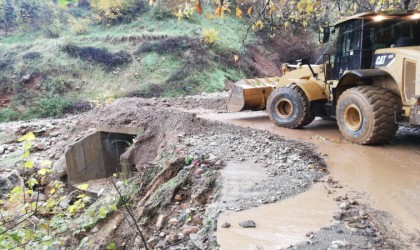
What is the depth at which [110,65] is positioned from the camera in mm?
18172

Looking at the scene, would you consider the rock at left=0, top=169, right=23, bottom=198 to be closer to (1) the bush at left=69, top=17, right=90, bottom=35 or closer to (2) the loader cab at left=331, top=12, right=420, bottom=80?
(2) the loader cab at left=331, top=12, right=420, bottom=80

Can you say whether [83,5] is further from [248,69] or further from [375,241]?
[375,241]

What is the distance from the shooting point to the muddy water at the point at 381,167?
3865mm

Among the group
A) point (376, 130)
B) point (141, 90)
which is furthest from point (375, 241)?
point (141, 90)

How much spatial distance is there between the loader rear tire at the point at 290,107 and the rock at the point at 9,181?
6.59 metres

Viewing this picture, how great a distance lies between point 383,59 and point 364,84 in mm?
630

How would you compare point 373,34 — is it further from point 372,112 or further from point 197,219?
point 197,219

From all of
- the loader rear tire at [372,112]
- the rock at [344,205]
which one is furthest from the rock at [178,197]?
the loader rear tire at [372,112]

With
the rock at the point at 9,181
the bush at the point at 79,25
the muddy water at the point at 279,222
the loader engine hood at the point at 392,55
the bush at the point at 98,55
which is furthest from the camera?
the bush at the point at 79,25

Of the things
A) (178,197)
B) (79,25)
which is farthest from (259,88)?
(79,25)

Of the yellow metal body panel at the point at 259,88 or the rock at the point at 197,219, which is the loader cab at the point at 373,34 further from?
the rock at the point at 197,219

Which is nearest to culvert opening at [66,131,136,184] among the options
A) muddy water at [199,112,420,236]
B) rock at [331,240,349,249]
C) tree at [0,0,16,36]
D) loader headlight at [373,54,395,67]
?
muddy water at [199,112,420,236]

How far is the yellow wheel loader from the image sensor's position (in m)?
5.86

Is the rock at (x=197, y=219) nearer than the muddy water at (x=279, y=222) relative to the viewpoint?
No
